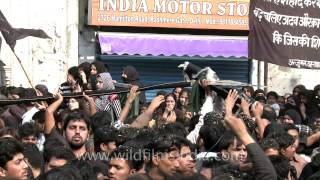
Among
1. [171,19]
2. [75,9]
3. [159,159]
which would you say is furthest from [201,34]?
[159,159]

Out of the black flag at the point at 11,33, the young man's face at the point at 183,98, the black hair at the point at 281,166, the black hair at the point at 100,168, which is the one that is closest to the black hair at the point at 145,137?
the black hair at the point at 100,168

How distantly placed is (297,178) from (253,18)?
553cm

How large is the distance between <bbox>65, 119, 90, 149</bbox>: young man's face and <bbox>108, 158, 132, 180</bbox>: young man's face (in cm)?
97

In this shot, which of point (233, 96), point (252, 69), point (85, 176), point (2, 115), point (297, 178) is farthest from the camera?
point (252, 69)

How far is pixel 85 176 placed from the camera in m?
5.65

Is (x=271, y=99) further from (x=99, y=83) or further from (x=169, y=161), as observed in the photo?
(x=169, y=161)

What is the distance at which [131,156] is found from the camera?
6.02m

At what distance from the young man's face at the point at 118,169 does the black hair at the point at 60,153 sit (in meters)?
0.32

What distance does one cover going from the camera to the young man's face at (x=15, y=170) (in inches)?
228

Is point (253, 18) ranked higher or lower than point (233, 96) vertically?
higher

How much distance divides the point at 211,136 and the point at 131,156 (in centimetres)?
92

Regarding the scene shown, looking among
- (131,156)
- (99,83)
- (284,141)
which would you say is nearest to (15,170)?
(131,156)

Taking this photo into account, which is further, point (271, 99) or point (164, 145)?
point (271, 99)

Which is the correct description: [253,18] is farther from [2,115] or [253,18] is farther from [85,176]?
[85,176]
